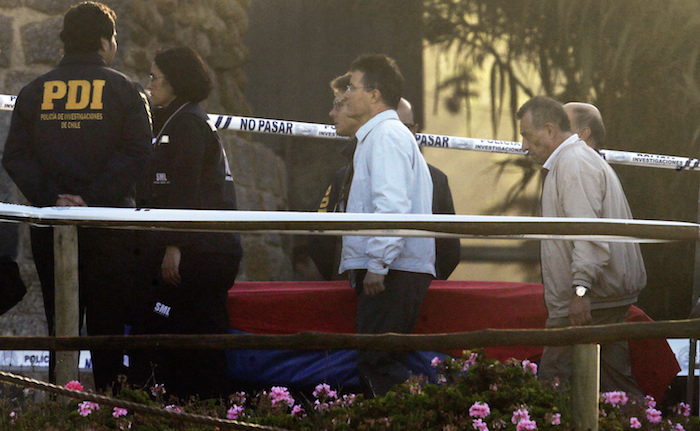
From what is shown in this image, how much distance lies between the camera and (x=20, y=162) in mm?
4457

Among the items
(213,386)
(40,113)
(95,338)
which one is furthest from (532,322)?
(95,338)

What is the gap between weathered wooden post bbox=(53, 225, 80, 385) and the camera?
3.54 meters

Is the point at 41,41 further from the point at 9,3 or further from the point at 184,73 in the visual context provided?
the point at 184,73

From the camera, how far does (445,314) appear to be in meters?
4.69

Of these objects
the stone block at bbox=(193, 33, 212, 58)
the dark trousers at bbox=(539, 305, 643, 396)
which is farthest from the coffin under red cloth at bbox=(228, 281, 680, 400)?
the stone block at bbox=(193, 33, 212, 58)

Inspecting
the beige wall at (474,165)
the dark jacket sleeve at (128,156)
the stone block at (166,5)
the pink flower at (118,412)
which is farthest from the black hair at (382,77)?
the beige wall at (474,165)

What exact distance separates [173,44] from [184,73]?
6.32 ft

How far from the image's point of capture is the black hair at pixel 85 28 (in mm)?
4465

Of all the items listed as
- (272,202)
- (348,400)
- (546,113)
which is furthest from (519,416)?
(272,202)

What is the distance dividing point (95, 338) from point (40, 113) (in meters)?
1.84

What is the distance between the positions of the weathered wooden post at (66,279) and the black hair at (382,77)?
140cm

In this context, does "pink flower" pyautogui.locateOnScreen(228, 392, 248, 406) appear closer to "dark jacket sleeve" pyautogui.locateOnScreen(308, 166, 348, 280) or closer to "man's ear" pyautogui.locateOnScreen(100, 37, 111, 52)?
"man's ear" pyautogui.locateOnScreen(100, 37, 111, 52)

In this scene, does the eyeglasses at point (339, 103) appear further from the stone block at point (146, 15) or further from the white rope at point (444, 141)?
the stone block at point (146, 15)

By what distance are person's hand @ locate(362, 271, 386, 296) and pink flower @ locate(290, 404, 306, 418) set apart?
60 cm
